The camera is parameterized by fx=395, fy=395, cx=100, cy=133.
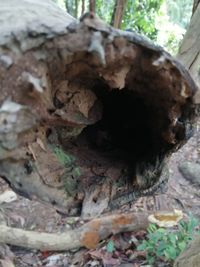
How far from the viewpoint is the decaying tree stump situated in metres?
1.06

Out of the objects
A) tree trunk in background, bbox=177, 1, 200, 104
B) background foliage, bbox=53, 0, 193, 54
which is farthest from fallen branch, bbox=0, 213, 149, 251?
background foliage, bbox=53, 0, 193, 54

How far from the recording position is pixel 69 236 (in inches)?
68.7

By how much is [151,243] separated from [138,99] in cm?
59

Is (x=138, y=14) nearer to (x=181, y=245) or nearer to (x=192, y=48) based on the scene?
(x=192, y=48)

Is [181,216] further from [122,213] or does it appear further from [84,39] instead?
[84,39]

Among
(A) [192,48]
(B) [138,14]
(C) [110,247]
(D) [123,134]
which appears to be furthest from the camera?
(B) [138,14]

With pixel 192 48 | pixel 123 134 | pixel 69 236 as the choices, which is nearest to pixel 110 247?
pixel 69 236

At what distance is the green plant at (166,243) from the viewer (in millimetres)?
1523

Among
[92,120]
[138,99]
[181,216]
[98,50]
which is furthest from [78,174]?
[98,50]

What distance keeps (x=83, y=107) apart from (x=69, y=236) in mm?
605

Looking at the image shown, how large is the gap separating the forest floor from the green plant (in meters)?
0.07

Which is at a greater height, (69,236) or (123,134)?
(123,134)

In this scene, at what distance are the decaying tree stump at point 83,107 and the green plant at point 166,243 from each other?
242 mm

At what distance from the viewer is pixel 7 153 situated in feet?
3.74
